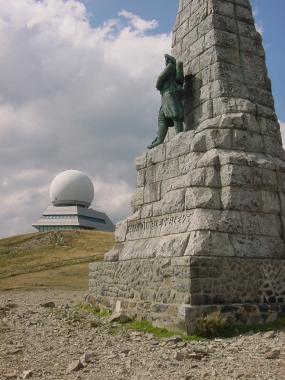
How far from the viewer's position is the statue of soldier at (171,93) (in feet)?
42.0

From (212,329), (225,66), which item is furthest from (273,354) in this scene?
(225,66)

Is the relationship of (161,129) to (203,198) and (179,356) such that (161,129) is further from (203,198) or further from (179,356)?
(179,356)

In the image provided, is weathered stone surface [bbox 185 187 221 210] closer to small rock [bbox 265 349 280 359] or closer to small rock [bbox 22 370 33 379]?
small rock [bbox 265 349 280 359]

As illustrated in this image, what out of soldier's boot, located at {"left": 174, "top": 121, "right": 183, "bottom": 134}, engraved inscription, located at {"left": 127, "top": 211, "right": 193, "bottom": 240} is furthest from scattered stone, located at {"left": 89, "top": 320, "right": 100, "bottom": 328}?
soldier's boot, located at {"left": 174, "top": 121, "right": 183, "bottom": 134}

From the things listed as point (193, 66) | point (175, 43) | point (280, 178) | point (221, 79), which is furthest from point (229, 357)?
point (175, 43)

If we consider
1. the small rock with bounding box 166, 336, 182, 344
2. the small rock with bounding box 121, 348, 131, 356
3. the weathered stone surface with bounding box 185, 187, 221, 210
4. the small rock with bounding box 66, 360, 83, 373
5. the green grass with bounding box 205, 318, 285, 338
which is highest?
the weathered stone surface with bounding box 185, 187, 221, 210

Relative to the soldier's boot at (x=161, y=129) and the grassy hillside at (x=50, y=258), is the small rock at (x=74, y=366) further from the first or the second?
the grassy hillside at (x=50, y=258)

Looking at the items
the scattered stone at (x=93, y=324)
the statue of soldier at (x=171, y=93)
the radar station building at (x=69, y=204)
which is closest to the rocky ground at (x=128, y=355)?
the scattered stone at (x=93, y=324)

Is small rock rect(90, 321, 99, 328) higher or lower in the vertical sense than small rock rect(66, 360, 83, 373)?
higher

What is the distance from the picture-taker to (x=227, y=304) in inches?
352

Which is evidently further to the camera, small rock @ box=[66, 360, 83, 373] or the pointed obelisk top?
the pointed obelisk top

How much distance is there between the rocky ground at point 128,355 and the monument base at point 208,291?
2.27 feet

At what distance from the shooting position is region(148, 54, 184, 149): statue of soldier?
1279 cm

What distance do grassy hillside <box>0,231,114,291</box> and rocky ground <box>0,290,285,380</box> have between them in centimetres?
1645
